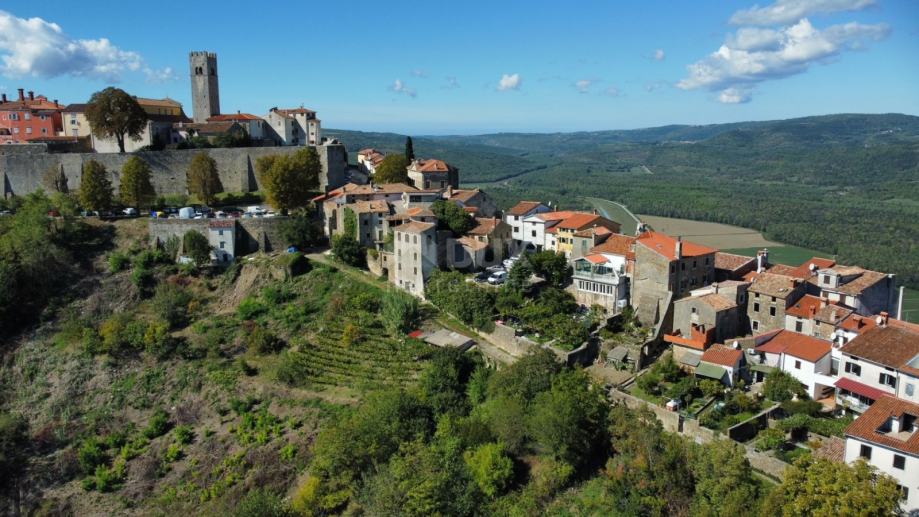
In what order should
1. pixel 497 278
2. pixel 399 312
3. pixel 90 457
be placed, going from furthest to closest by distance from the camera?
pixel 497 278 → pixel 399 312 → pixel 90 457

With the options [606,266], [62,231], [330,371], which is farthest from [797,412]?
[62,231]

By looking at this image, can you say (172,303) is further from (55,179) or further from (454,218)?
(55,179)

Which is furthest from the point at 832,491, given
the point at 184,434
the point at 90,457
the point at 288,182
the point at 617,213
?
the point at 617,213

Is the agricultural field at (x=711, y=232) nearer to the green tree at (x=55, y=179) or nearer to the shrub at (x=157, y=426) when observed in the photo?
the shrub at (x=157, y=426)

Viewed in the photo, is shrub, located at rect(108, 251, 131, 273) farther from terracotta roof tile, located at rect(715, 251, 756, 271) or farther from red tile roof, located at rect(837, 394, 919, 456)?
red tile roof, located at rect(837, 394, 919, 456)

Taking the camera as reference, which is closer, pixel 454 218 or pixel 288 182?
pixel 454 218

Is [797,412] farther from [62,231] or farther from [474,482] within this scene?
[62,231]
